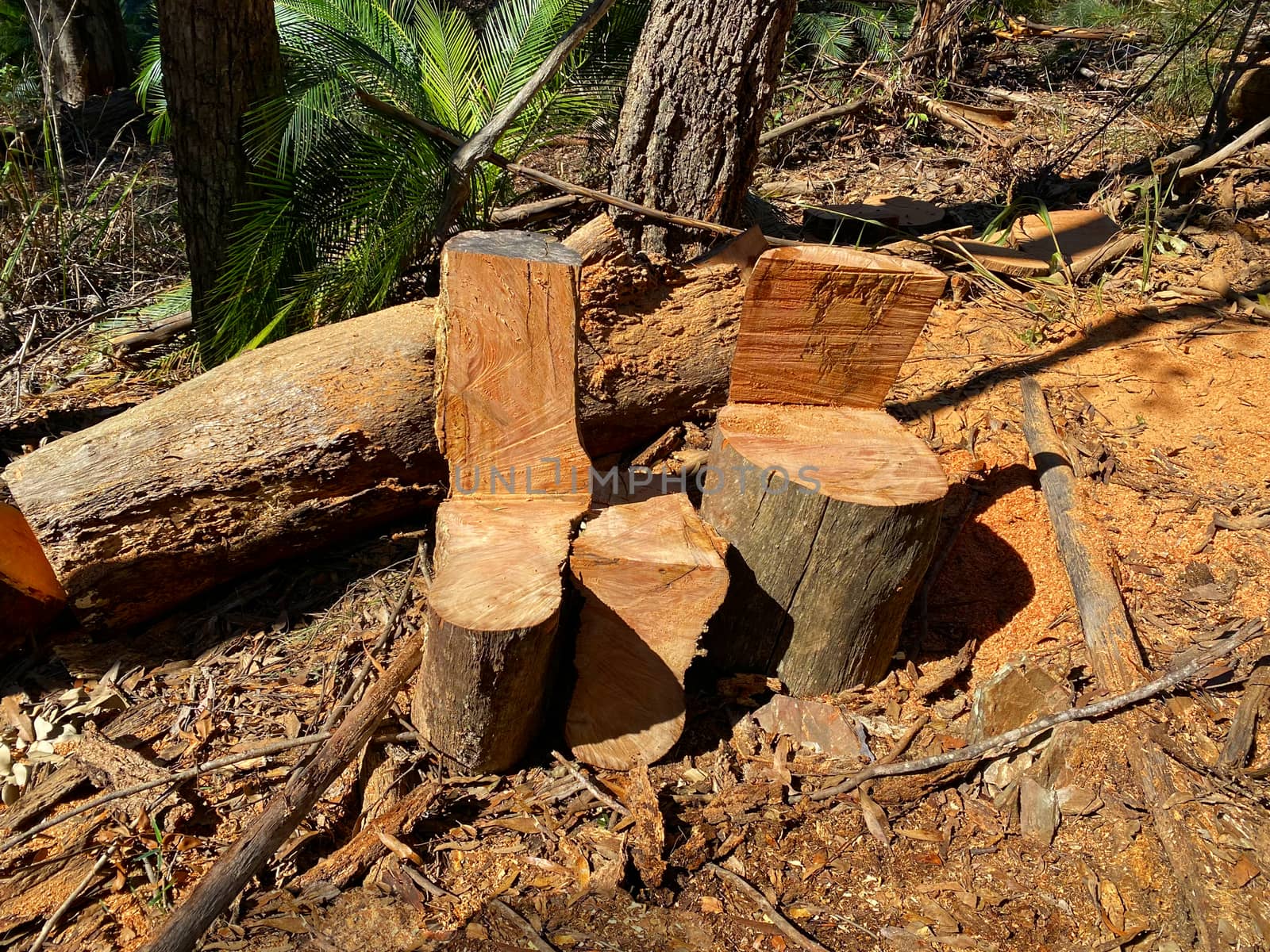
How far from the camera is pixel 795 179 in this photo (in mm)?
5410

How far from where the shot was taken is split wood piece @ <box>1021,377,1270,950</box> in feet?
6.17

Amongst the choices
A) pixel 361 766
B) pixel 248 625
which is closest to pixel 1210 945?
pixel 361 766

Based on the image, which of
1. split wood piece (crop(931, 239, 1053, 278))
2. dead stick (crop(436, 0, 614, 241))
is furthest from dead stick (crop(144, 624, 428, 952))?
split wood piece (crop(931, 239, 1053, 278))

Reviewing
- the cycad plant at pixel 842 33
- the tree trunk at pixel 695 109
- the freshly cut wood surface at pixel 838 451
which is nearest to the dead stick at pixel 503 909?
the freshly cut wood surface at pixel 838 451

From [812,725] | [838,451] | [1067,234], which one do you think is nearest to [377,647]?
[812,725]

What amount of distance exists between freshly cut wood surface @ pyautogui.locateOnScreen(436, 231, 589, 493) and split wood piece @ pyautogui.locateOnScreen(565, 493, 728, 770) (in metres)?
0.24

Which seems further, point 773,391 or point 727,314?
point 727,314

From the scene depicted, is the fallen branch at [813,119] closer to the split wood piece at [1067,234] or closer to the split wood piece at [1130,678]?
the split wood piece at [1067,234]

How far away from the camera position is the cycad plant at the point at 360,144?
353 centimetres

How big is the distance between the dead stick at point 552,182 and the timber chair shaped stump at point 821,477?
81 cm

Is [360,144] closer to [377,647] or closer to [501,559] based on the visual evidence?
[377,647]

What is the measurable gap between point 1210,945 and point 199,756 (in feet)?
7.67

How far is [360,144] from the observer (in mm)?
3602

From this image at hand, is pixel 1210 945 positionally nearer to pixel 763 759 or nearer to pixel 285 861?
pixel 763 759
